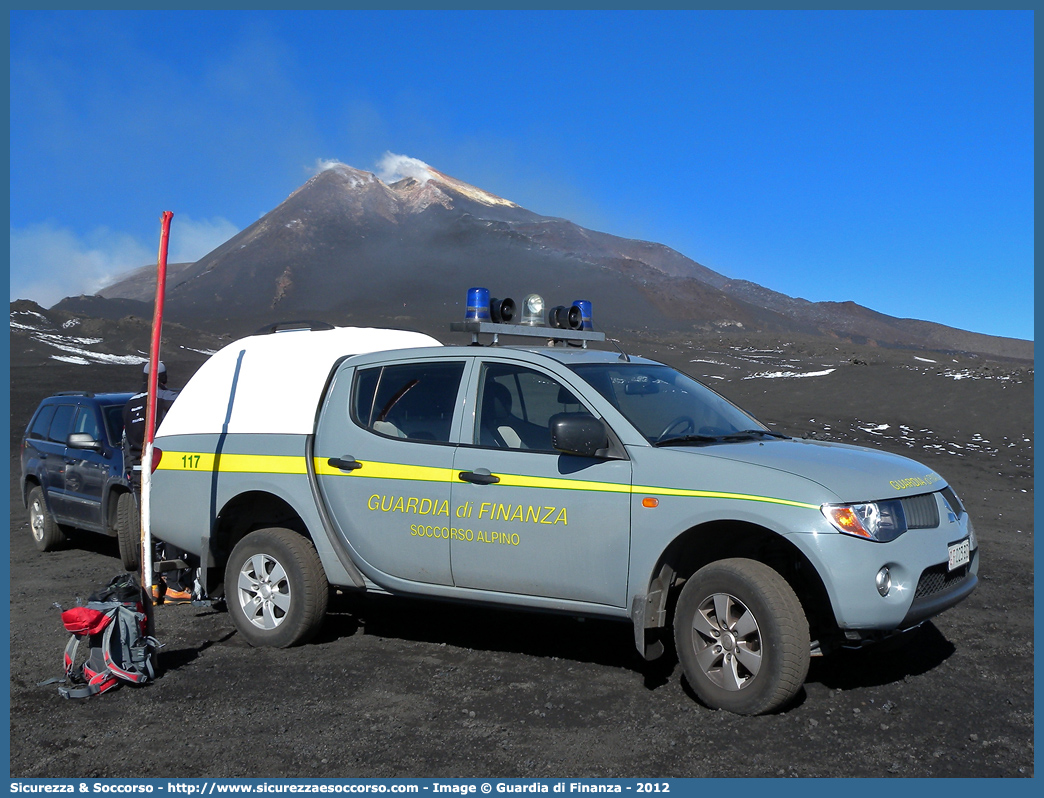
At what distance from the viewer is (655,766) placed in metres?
4.25

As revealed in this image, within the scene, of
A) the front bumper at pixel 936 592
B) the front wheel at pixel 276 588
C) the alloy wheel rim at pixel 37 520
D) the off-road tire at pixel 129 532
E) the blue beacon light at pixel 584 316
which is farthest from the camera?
the alloy wheel rim at pixel 37 520

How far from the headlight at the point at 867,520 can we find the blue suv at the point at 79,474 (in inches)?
246

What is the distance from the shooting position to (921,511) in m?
4.84

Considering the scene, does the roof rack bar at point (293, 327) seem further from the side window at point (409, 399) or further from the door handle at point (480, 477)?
the door handle at point (480, 477)

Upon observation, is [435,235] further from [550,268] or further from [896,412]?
[896,412]

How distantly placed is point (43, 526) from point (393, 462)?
6.36m

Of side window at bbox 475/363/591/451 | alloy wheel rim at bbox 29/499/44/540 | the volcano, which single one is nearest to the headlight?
side window at bbox 475/363/591/451

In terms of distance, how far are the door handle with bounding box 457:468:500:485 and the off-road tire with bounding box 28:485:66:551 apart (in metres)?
6.65

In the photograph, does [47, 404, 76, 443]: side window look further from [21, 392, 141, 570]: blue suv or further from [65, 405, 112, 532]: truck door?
[65, 405, 112, 532]: truck door

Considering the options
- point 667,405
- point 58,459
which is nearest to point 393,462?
point 667,405

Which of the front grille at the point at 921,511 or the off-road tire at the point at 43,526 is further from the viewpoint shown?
the off-road tire at the point at 43,526

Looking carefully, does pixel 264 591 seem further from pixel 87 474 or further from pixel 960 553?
pixel 960 553

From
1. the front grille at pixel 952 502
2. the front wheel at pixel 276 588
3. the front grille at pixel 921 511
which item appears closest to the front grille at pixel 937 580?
the front grille at pixel 921 511

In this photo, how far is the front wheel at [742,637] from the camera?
15.0 ft
